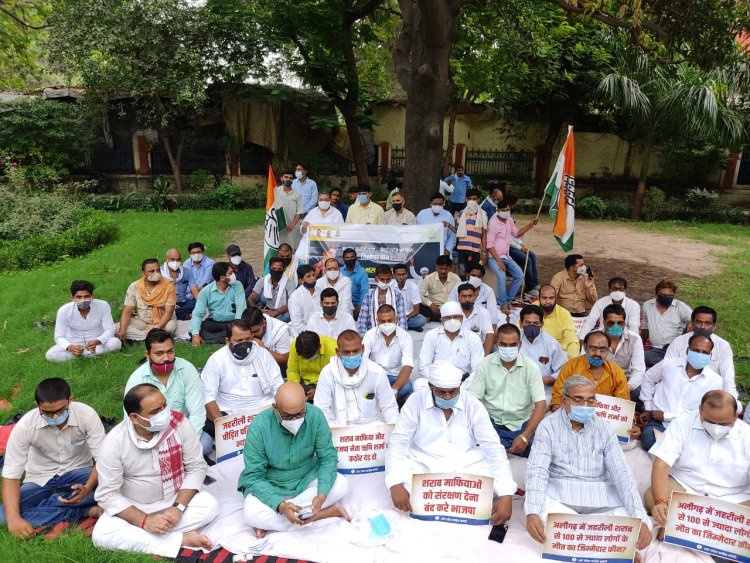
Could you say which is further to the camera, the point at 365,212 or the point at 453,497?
the point at 365,212

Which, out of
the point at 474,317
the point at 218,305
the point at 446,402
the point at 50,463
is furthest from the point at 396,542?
the point at 218,305

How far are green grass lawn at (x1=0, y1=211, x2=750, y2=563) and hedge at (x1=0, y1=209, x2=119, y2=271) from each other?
0.35 m

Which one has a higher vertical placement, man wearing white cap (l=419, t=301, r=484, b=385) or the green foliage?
the green foliage

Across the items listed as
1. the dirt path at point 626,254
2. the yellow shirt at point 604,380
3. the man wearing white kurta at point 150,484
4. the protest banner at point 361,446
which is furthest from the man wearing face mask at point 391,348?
the dirt path at point 626,254

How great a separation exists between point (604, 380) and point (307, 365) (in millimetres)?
2928

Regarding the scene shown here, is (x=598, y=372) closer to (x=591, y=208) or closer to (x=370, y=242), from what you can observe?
(x=370, y=242)

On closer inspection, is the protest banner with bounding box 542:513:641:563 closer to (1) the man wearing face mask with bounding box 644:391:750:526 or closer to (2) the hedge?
(1) the man wearing face mask with bounding box 644:391:750:526

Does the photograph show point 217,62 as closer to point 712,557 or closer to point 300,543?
point 300,543

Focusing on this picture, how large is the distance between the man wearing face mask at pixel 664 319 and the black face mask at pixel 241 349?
4.76m

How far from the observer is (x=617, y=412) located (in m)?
5.05

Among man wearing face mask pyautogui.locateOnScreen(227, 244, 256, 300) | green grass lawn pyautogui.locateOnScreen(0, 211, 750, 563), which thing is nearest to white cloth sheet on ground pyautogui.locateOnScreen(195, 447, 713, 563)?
green grass lawn pyautogui.locateOnScreen(0, 211, 750, 563)

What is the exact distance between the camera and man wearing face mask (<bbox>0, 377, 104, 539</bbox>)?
3887 mm

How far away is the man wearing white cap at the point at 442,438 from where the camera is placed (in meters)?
4.30

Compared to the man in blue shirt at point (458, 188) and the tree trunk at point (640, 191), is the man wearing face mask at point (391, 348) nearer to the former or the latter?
the man in blue shirt at point (458, 188)
